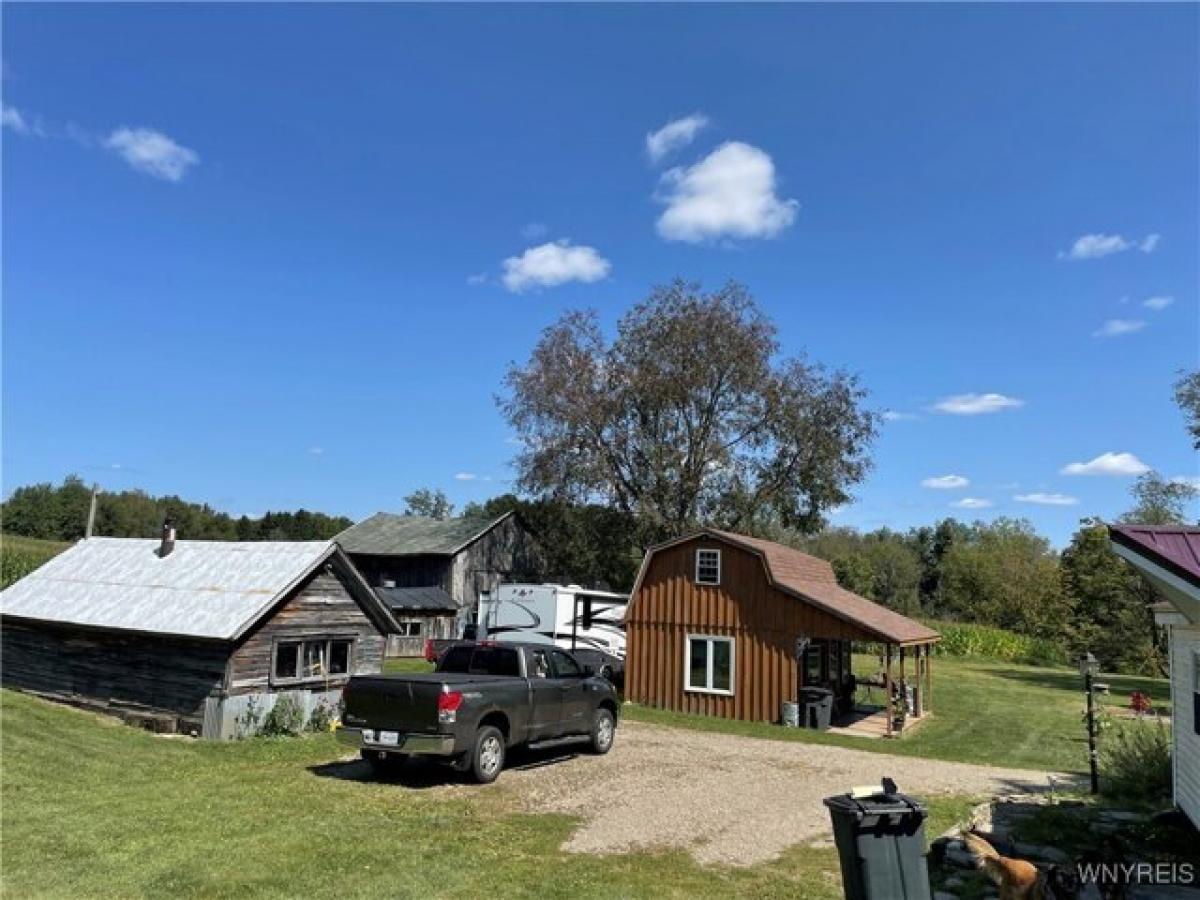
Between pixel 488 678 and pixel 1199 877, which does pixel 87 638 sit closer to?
pixel 488 678

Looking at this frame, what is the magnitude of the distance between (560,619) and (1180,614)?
22664 mm

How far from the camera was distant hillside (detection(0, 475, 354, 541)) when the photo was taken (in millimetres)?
89625

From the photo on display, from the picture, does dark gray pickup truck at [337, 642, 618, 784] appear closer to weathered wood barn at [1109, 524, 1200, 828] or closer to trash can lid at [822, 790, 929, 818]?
trash can lid at [822, 790, 929, 818]

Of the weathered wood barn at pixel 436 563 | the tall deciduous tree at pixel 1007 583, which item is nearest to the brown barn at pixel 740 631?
the weathered wood barn at pixel 436 563

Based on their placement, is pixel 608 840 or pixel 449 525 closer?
pixel 608 840

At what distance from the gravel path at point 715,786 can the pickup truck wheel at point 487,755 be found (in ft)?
0.92

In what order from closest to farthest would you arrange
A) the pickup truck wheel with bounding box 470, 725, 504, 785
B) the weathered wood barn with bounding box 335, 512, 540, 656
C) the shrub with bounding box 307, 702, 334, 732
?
the pickup truck wheel with bounding box 470, 725, 504, 785 → the shrub with bounding box 307, 702, 334, 732 → the weathered wood barn with bounding box 335, 512, 540, 656

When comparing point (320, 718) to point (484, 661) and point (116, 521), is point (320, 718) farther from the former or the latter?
point (116, 521)

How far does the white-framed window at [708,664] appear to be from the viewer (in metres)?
24.5

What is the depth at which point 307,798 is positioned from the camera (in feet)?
36.9

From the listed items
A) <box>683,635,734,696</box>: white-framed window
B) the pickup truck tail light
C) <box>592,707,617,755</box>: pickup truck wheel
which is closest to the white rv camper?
<box>683,635,734,696</box>: white-framed window

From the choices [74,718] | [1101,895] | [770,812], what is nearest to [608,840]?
[770,812]

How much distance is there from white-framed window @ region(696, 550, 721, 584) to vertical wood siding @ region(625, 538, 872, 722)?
0.43 feet

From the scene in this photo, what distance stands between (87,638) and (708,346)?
27.8 m
